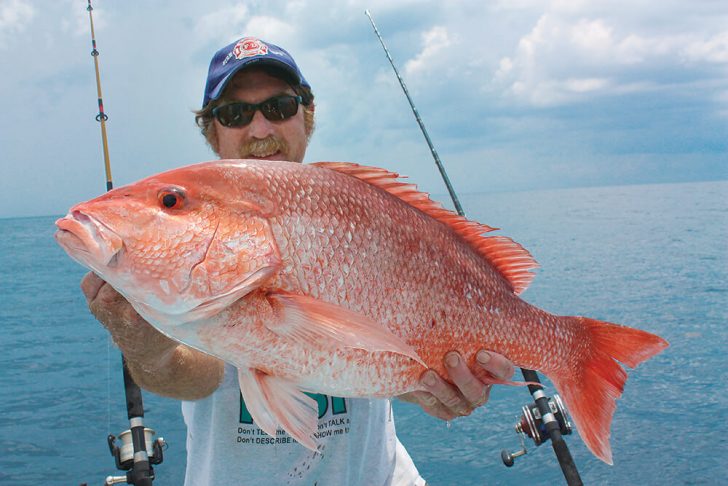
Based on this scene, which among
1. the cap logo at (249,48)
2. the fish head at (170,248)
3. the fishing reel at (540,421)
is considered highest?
the cap logo at (249,48)

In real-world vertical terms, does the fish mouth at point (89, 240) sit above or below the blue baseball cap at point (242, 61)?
below

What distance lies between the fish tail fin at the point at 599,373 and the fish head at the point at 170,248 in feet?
3.67

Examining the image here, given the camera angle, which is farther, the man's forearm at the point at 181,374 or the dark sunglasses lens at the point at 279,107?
the dark sunglasses lens at the point at 279,107

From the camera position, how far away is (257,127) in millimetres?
2762

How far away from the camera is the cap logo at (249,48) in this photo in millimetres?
2682

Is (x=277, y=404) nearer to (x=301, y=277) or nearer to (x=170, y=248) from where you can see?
(x=301, y=277)

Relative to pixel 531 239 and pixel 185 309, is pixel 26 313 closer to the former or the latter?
pixel 185 309

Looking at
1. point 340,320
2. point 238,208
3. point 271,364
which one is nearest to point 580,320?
point 340,320

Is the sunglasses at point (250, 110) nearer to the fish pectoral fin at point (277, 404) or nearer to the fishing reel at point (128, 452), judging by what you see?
the fishing reel at point (128, 452)

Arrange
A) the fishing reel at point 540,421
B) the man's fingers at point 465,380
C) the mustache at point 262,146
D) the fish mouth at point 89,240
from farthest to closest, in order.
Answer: the fishing reel at point 540,421 → the mustache at point 262,146 → the man's fingers at point 465,380 → the fish mouth at point 89,240

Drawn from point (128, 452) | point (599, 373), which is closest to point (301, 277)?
point (599, 373)

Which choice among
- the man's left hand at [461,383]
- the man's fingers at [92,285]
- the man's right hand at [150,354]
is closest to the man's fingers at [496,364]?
the man's left hand at [461,383]

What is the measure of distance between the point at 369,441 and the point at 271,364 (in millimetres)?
1285

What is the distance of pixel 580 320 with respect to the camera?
1.84 meters
